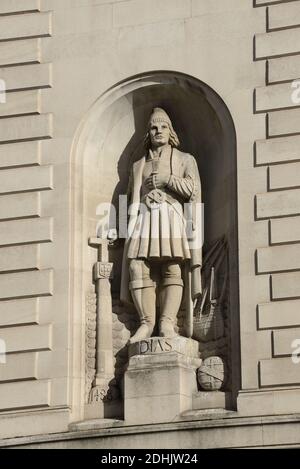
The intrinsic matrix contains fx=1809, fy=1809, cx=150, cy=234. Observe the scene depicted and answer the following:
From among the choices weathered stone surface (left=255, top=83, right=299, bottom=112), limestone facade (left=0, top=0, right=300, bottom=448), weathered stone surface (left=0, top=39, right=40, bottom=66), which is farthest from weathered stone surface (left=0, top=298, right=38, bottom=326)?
weathered stone surface (left=255, top=83, right=299, bottom=112)

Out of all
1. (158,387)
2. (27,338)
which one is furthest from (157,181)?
(158,387)

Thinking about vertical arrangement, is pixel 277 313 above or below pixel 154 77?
below

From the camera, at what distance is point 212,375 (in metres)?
23.0

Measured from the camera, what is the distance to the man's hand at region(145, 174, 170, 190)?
23.9 m

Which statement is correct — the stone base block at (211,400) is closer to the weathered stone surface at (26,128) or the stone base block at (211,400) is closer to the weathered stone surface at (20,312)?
the weathered stone surface at (20,312)

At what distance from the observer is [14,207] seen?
2412 centimetres

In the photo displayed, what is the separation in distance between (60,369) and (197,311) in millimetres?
1939

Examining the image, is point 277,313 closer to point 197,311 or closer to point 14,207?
point 197,311

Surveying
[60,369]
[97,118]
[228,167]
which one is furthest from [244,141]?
[60,369]

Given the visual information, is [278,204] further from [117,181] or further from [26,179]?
[26,179]

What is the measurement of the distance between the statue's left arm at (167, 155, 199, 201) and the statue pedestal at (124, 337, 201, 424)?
1961mm

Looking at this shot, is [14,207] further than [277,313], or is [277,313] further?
[14,207]

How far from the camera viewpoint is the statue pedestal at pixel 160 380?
22.7m
